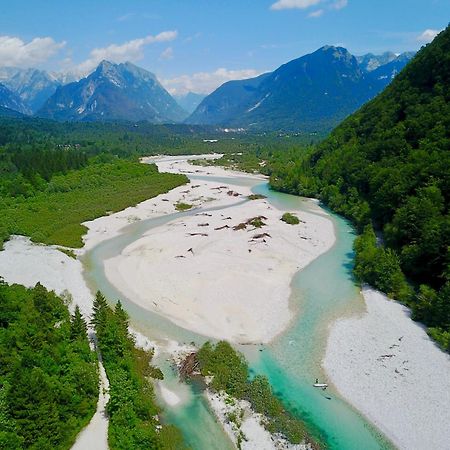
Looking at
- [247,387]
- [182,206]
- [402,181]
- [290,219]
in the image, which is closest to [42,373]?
[247,387]

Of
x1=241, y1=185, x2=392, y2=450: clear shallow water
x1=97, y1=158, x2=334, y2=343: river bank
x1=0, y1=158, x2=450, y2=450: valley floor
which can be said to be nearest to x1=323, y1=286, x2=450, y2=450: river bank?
x1=0, y1=158, x2=450, y2=450: valley floor

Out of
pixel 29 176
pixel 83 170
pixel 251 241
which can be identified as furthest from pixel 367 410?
pixel 83 170

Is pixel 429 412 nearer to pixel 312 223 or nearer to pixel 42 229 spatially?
pixel 312 223

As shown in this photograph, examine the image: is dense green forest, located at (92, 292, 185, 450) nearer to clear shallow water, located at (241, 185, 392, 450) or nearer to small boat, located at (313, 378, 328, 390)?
clear shallow water, located at (241, 185, 392, 450)

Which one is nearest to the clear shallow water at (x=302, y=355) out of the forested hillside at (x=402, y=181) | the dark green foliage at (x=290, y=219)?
the forested hillside at (x=402, y=181)

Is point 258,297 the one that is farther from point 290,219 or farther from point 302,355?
point 290,219

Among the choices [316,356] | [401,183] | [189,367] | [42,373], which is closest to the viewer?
[42,373]

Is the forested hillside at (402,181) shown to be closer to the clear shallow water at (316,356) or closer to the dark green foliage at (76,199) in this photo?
the clear shallow water at (316,356)
